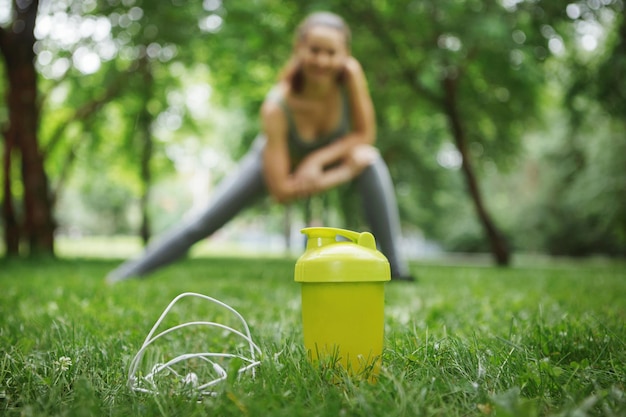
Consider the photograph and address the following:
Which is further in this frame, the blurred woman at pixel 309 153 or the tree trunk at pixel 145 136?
the tree trunk at pixel 145 136

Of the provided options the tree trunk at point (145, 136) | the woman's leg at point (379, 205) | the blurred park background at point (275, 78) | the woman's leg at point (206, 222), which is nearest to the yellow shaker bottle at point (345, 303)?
the woman's leg at point (379, 205)

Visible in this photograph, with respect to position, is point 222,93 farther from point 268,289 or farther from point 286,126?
point 268,289

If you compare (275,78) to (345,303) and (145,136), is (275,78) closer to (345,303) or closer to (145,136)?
(145,136)

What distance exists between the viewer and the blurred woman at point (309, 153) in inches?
165

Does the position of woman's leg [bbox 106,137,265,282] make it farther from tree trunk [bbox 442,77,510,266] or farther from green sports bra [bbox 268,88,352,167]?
tree trunk [bbox 442,77,510,266]

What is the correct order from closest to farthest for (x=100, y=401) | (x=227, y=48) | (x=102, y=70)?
(x=100, y=401) < (x=227, y=48) < (x=102, y=70)

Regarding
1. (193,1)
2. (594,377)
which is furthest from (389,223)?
(193,1)

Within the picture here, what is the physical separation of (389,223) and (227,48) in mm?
5478

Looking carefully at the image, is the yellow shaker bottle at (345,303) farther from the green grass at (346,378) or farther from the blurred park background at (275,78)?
the blurred park background at (275,78)

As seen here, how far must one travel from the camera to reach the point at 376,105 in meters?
11.0

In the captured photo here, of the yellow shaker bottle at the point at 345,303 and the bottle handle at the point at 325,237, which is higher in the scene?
the bottle handle at the point at 325,237

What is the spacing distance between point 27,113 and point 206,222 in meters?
5.71

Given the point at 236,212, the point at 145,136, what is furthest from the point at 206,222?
the point at 145,136

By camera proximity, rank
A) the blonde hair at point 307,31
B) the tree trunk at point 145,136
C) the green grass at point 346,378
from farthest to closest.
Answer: the tree trunk at point 145,136
the blonde hair at point 307,31
the green grass at point 346,378
